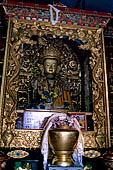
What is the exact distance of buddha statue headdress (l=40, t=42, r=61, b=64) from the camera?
10.4ft

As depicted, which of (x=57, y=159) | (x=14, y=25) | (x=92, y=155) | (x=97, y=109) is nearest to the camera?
(x=57, y=159)

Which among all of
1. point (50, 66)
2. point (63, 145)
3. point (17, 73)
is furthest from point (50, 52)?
point (63, 145)

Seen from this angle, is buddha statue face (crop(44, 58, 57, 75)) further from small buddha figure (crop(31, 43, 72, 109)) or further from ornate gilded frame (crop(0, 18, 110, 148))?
ornate gilded frame (crop(0, 18, 110, 148))

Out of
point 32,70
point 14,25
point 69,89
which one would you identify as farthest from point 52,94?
point 14,25

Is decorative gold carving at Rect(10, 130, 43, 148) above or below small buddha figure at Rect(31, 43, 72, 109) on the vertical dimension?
below

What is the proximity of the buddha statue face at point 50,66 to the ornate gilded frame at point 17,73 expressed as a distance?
0.37 metres

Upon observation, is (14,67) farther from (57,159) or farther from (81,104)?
(57,159)

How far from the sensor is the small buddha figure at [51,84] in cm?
295

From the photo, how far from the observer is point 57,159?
2309 millimetres

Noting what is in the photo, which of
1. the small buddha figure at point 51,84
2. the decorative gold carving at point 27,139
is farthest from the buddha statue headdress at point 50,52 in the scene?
the decorative gold carving at point 27,139

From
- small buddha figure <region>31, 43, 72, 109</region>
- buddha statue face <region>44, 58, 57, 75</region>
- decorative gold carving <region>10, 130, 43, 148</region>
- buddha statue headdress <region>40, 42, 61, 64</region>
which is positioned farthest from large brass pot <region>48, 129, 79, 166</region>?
buddha statue headdress <region>40, 42, 61, 64</region>

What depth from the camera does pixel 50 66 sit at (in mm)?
3109

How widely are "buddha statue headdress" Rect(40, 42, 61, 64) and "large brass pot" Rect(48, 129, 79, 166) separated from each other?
128 cm

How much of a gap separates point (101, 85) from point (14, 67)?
1319 mm
